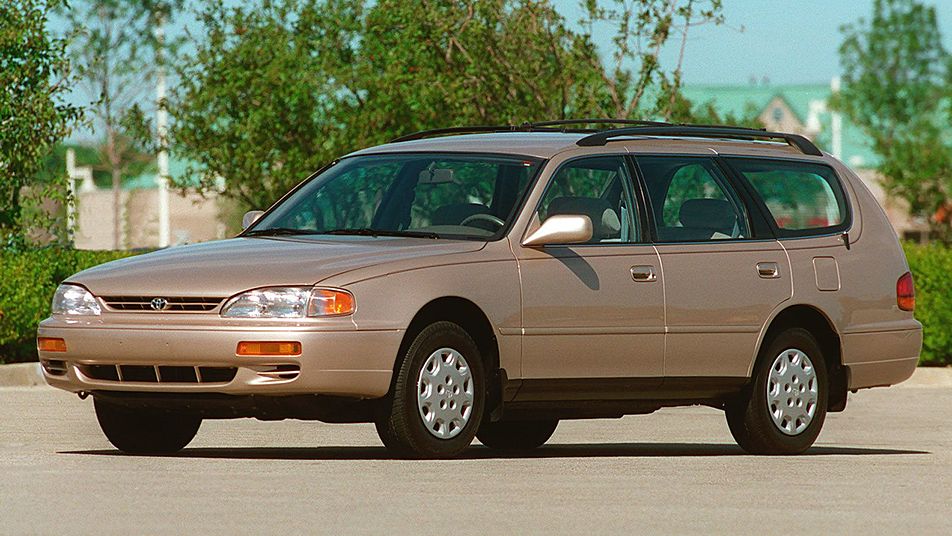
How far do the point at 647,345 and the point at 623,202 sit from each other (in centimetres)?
83

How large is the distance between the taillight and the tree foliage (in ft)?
41.1

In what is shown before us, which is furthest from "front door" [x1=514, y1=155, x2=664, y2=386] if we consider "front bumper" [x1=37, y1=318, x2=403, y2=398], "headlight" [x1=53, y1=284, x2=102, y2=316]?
"headlight" [x1=53, y1=284, x2=102, y2=316]

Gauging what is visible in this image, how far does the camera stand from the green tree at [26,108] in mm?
21594

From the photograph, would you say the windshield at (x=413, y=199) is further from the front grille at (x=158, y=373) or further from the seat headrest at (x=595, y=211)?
the front grille at (x=158, y=373)

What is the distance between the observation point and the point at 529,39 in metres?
25.5

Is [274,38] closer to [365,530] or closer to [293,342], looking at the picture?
[293,342]

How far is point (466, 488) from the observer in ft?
29.3

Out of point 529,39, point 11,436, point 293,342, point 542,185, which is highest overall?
point 529,39

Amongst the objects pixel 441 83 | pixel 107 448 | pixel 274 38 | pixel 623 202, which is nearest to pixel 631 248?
pixel 623 202

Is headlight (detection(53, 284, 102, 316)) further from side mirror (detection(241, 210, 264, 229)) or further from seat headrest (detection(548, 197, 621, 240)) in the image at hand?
seat headrest (detection(548, 197, 621, 240))

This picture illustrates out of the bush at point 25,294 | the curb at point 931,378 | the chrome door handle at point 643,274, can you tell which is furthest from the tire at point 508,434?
the curb at point 931,378

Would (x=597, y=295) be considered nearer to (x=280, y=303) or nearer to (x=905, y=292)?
(x=280, y=303)

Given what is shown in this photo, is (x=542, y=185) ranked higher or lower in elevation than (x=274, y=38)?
lower

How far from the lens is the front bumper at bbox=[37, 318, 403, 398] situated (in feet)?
32.4
